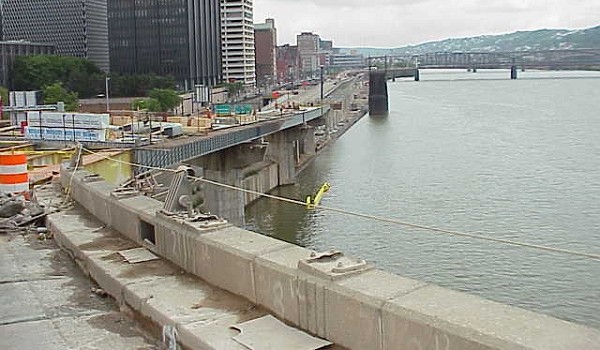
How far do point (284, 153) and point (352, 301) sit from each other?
2396 inches

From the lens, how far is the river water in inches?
1007

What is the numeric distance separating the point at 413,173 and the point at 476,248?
2639 cm

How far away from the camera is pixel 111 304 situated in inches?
264

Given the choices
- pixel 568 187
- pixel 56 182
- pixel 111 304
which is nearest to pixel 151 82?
pixel 568 187

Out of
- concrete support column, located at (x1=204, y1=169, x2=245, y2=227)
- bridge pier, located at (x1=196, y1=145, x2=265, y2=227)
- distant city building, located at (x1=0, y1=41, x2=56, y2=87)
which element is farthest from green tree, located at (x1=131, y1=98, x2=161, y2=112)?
concrete support column, located at (x1=204, y1=169, x2=245, y2=227)

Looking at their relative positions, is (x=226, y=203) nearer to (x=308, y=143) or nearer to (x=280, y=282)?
(x=308, y=143)

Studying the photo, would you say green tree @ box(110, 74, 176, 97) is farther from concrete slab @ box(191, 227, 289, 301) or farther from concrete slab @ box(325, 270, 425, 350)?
concrete slab @ box(325, 270, 425, 350)

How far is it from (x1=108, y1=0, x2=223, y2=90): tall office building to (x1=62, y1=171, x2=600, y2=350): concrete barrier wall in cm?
14178

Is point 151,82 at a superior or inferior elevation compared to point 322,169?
superior

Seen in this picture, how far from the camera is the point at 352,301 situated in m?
4.85

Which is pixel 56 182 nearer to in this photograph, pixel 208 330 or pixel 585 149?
pixel 208 330

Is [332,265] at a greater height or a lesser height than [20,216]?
greater

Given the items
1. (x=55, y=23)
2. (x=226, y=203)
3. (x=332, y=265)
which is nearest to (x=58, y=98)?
(x=226, y=203)

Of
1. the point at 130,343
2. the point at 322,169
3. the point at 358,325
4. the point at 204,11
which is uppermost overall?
the point at 204,11
